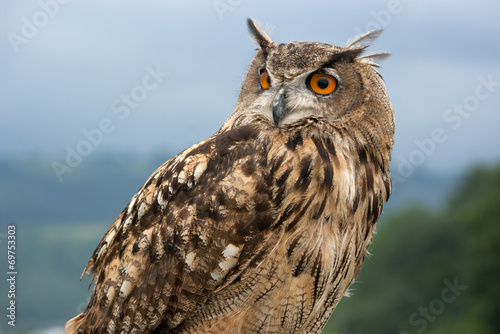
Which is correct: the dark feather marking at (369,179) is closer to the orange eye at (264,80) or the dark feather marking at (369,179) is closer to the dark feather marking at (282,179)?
the dark feather marking at (282,179)

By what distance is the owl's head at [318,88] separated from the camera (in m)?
2.46

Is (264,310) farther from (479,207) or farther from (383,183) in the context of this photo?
(479,207)

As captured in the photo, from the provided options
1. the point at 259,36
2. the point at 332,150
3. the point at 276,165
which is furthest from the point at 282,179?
the point at 259,36

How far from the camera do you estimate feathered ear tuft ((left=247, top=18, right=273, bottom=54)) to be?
108 inches

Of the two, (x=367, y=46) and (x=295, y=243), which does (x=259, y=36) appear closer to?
(x=367, y=46)

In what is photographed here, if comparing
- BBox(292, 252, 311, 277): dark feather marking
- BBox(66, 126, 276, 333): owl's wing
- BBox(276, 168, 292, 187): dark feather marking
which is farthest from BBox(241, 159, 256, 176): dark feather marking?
BBox(292, 252, 311, 277): dark feather marking

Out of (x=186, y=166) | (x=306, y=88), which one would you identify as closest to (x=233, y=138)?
(x=186, y=166)

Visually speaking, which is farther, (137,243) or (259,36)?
(259,36)

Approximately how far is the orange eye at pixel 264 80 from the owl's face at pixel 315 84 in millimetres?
31

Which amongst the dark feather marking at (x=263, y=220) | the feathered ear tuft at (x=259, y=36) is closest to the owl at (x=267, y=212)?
the dark feather marking at (x=263, y=220)

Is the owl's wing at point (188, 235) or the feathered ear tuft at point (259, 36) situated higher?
the feathered ear tuft at point (259, 36)

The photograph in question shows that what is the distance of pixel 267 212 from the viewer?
2.29 meters

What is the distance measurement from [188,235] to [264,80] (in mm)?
881

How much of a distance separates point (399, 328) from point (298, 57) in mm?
25595
